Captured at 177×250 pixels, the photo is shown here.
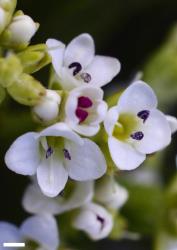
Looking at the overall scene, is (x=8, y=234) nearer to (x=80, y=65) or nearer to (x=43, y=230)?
(x=43, y=230)

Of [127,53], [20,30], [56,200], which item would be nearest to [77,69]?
[20,30]

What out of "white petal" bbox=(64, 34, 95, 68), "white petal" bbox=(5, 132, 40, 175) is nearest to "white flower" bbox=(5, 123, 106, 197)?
"white petal" bbox=(5, 132, 40, 175)

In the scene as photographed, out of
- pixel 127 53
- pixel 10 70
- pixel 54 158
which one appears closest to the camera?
pixel 10 70

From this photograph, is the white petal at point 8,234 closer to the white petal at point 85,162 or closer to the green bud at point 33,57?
the white petal at point 85,162

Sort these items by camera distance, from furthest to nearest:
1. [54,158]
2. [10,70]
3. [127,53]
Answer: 1. [127,53]
2. [54,158]
3. [10,70]

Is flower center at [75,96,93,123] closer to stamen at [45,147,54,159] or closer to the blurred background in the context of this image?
stamen at [45,147,54,159]

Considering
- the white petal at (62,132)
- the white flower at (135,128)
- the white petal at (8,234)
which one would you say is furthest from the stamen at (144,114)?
the white petal at (8,234)
